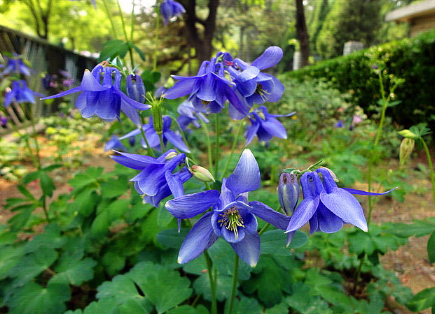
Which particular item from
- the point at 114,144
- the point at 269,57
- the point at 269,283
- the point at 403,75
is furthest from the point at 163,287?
the point at 403,75

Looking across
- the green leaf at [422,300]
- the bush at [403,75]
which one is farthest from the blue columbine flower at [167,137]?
the bush at [403,75]

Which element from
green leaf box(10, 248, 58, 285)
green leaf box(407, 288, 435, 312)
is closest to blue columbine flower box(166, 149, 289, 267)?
green leaf box(407, 288, 435, 312)

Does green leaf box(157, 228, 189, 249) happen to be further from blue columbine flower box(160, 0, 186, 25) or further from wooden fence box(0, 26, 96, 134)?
wooden fence box(0, 26, 96, 134)

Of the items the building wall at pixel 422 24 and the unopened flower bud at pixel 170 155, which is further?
the building wall at pixel 422 24

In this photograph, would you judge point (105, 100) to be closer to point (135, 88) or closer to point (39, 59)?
point (135, 88)

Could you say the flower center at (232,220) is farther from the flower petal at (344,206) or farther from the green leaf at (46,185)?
the green leaf at (46,185)

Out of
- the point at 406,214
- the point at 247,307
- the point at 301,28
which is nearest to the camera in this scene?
the point at 247,307
